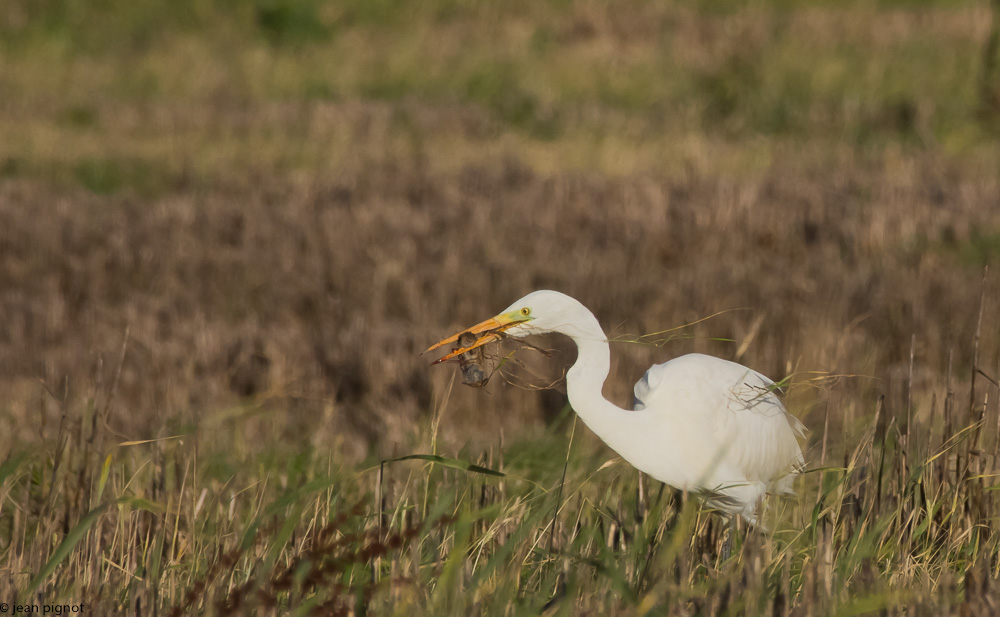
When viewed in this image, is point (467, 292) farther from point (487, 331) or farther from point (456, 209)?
point (487, 331)

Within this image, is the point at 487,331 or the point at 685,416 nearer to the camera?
the point at 487,331

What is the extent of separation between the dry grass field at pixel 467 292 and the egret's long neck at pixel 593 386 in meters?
0.19

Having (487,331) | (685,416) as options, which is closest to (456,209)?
(685,416)

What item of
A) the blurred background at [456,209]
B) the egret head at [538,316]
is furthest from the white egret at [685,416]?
the blurred background at [456,209]

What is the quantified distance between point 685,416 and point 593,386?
23 cm

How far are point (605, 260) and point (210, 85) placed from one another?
11097 mm

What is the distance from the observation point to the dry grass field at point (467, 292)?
2389 mm

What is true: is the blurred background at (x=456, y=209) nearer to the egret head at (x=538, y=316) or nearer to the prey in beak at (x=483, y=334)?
the prey in beak at (x=483, y=334)

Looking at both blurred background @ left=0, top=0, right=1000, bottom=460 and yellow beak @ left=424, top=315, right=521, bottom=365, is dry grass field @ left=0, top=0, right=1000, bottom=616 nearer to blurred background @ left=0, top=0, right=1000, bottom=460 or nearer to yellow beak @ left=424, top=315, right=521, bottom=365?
blurred background @ left=0, top=0, right=1000, bottom=460

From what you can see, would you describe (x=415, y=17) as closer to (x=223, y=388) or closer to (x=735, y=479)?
(x=223, y=388)

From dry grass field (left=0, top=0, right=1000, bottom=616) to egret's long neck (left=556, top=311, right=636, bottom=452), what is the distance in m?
0.19

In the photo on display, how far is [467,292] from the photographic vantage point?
6.82 metres

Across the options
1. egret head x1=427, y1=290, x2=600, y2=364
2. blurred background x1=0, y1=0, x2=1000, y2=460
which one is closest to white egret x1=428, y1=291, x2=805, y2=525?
egret head x1=427, y1=290, x2=600, y2=364

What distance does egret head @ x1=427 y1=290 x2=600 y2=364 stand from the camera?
1.94m
